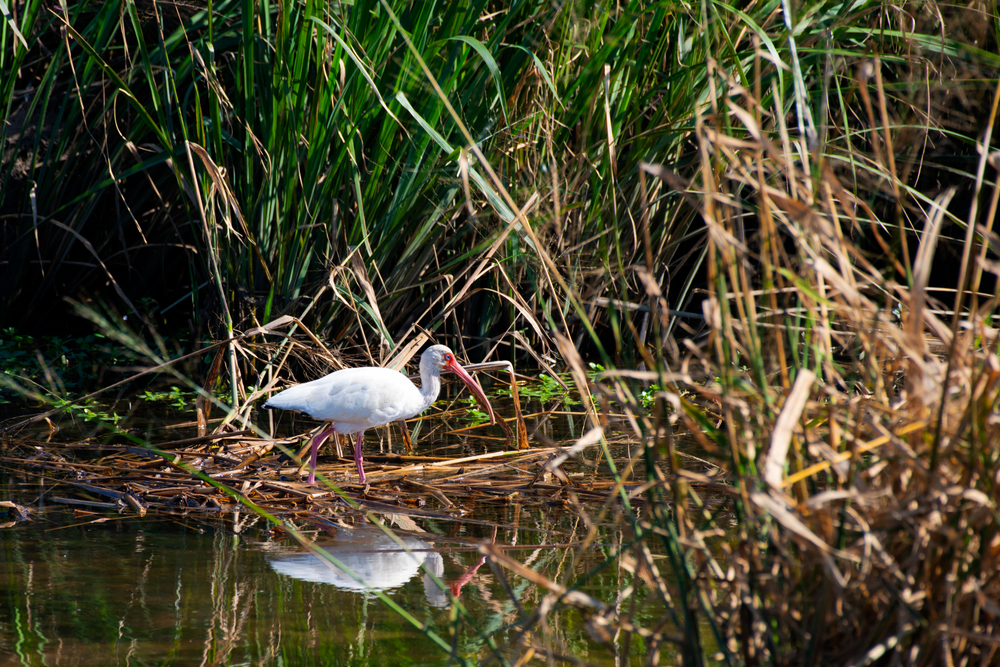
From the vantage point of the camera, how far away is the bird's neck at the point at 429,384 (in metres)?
4.76

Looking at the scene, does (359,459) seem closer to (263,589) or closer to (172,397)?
(263,589)

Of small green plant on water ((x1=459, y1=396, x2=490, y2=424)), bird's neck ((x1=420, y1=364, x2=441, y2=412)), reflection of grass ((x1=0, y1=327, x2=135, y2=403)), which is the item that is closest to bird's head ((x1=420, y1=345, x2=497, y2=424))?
bird's neck ((x1=420, y1=364, x2=441, y2=412))

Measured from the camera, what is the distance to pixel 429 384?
4797mm

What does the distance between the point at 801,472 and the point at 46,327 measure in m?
6.84

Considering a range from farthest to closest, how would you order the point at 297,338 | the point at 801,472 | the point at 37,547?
the point at 297,338 < the point at 37,547 < the point at 801,472

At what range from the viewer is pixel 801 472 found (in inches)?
60.8

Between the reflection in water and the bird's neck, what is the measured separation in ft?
4.06

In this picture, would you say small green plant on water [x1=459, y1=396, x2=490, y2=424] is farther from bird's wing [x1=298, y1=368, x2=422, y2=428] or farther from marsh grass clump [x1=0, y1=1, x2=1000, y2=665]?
bird's wing [x1=298, y1=368, x2=422, y2=428]

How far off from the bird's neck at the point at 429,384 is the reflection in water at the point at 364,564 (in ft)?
4.06

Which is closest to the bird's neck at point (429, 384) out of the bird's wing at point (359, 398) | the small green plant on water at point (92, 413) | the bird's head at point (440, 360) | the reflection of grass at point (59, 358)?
the bird's head at point (440, 360)

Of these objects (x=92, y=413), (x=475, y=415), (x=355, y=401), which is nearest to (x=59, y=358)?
(x=92, y=413)

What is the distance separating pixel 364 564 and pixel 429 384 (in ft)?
5.41

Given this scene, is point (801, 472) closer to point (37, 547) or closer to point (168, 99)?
point (37, 547)

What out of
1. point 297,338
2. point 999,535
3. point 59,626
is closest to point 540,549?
point 59,626
